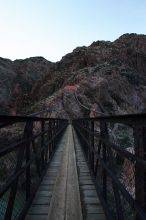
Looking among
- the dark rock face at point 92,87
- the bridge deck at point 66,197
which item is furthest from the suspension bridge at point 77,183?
the dark rock face at point 92,87

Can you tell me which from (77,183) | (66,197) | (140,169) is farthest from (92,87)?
(140,169)

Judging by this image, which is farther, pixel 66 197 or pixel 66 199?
pixel 66 197

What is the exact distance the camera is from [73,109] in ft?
165

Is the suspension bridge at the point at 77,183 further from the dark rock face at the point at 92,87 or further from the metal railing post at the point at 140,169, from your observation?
the dark rock face at the point at 92,87

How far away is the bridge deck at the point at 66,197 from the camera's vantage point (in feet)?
16.2

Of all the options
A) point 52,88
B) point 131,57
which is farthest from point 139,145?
point 131,57

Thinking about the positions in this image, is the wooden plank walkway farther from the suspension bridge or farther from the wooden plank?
the wooden plank

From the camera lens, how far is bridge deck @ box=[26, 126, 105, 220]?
493 centimetres

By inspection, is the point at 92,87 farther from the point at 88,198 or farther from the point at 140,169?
the point at 140,169

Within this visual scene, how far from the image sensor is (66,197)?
581cm

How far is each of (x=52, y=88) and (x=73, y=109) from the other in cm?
4515

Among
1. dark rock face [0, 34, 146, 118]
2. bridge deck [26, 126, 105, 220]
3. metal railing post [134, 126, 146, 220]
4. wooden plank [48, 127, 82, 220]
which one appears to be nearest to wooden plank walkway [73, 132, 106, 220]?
bridge deck [26, 126, 105, 220]

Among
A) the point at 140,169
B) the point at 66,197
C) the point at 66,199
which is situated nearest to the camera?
the point at 140,169

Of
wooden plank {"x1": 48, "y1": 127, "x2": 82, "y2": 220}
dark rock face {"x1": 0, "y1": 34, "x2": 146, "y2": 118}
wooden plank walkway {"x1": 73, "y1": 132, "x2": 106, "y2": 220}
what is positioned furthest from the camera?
dark rock face {"x1": 0, "y1": 34, "x2": 146, "y2": 118}
